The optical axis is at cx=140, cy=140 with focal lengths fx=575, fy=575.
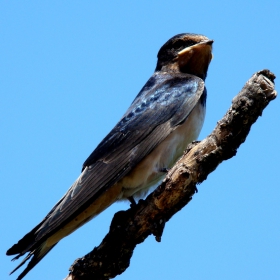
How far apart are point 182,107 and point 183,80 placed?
61cm

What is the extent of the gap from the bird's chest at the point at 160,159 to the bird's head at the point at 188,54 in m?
0.92

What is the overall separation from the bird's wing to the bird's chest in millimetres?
83

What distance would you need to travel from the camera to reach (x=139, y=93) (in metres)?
7.56

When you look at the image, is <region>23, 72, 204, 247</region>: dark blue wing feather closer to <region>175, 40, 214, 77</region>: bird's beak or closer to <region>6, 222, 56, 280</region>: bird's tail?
<region>6, 222, 56, 280</region>: bird's tail

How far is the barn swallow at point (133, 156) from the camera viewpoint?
5750mm

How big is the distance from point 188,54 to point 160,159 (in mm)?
1881

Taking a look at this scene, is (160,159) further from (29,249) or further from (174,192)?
(29,249)

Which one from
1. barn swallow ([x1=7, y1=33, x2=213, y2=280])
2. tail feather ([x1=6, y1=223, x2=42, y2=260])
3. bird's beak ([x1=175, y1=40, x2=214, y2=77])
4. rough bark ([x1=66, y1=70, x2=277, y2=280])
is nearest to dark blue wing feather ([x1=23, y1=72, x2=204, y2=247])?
barn swallow ([x1=7, y1=33, x2=213, y2=280])

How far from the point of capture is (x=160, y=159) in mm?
6297

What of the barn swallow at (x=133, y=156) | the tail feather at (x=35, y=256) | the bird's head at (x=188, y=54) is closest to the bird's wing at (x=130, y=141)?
the barn swallow at (x=133, y=156)

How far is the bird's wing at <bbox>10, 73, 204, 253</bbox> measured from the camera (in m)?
5.78

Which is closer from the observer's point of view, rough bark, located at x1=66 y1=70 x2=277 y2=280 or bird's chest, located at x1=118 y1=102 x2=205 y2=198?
rough bark, located at x1=66 y1=70 x2=277 y2=280

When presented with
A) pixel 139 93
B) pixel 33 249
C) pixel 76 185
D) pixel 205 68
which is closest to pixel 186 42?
pixel 205 68

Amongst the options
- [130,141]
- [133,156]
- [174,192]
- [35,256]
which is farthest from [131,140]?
[35,256]
